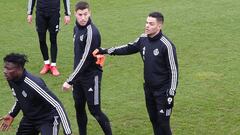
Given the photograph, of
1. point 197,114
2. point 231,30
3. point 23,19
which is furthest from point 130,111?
point 23,19

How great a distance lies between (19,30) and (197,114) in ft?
21.3

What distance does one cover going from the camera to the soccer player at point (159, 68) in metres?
6.35

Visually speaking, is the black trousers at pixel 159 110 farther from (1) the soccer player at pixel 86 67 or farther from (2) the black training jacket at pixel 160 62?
(1) the soccer player at pixel 86 67

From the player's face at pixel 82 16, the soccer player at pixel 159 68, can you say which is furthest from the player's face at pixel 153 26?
the player's face at pixel 82 16

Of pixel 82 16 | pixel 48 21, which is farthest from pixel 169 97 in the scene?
pixel 48 21

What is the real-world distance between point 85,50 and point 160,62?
3.39ft

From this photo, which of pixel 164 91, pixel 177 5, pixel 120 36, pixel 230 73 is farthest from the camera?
pixel 177 5

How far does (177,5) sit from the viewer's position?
1524 cm

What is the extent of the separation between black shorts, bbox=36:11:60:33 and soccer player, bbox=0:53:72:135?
12.2ft

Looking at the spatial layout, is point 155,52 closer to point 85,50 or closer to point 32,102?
point 85,50

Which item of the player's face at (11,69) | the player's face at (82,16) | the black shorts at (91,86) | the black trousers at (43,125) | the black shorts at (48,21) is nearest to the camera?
the player's face at (11,69)

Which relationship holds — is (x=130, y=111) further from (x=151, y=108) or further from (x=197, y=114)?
(x=151, y=108)

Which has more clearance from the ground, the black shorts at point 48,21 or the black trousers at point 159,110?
the black shorts at point 48,21

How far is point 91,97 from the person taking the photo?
270 inches
